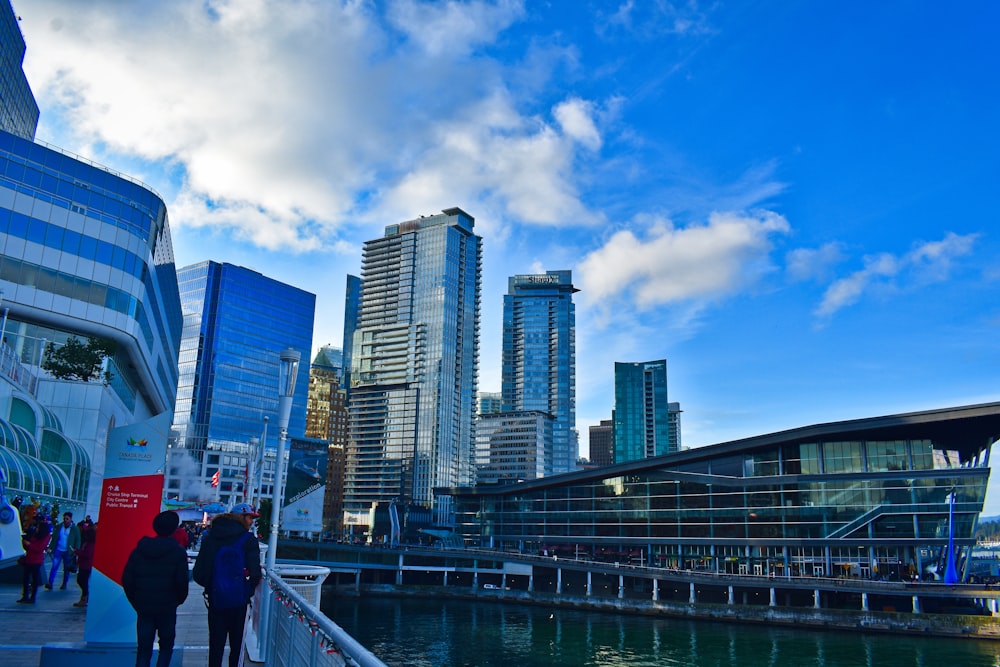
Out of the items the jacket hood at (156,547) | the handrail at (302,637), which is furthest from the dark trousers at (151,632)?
the handrail at (302,637)

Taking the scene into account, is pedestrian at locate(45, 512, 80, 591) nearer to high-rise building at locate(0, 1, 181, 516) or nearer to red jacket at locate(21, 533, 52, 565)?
red jacket at locate(21, 533, 52, 565)

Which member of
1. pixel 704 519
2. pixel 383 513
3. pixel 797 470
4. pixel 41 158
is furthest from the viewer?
pixel 383 513

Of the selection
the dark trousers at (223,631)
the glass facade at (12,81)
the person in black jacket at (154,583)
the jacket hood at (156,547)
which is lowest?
the dark trousers at (223,631)

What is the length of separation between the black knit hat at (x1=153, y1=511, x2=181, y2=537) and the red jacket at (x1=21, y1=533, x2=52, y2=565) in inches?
387

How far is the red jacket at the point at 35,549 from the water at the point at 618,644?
35.3 meters

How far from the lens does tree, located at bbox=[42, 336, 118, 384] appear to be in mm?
42406

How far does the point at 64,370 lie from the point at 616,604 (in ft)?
212

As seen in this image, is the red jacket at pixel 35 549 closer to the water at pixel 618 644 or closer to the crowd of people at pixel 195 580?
the crowd of people at pixel 195 580

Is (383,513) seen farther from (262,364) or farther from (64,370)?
(64,370)

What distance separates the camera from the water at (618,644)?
53.5 meters

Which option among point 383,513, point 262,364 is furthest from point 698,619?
point 262,364

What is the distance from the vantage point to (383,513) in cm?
16925

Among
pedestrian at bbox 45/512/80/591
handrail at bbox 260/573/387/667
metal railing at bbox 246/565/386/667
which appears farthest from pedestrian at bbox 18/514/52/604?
handrail at bbox 260/573/387/667

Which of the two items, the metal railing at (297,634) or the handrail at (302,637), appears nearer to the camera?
the handrail at (302,637)
